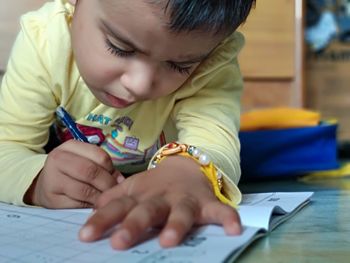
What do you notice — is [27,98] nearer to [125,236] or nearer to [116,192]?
[116,192]

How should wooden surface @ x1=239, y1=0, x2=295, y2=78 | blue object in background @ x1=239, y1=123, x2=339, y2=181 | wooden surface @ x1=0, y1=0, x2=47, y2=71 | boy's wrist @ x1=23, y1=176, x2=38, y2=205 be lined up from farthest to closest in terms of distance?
wooden surface @ x1=239, y1=0, x2=295, y2=78 < wooden surface @ x1=0, y1=0, x2=47, y2=71 < blue object in background @ x1=239, y1=123, x2=339, y2=181 < boy's wrist @ x1=23, y1=176, x2=38, y2=205

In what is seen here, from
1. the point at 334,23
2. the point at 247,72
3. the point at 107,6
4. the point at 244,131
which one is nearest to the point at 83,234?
the point at 107,6

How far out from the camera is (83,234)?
457mm

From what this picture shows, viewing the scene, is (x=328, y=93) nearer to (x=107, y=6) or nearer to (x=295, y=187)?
(x=295, y=187)

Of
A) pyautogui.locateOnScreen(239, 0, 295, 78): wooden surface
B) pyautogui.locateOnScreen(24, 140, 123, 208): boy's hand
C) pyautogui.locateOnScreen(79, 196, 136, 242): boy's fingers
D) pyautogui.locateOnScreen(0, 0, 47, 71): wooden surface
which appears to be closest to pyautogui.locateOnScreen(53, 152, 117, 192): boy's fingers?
pyautogui.locateOnScreen(24, 140, 123, 208): boy's hand

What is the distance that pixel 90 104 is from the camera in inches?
31.2

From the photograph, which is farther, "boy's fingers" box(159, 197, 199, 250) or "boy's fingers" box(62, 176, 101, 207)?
"boy's fingers" box(62, 176, 101, 207)

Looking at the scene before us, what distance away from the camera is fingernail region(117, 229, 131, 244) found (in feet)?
1.43

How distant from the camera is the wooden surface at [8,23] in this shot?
144 cm

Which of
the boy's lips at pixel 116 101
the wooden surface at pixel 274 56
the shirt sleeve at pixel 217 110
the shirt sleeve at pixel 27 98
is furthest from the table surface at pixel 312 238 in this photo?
the wooden surface at pixel 274 56

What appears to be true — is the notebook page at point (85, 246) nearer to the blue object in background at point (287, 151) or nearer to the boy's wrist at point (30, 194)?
the boy's wrist at point (30, 194)

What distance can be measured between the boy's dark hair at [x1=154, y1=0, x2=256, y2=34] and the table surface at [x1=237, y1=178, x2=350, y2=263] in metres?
0.21

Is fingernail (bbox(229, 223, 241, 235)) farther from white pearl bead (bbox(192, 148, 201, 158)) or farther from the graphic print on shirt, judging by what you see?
the graphic print on shirt

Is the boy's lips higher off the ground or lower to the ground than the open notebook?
higher
